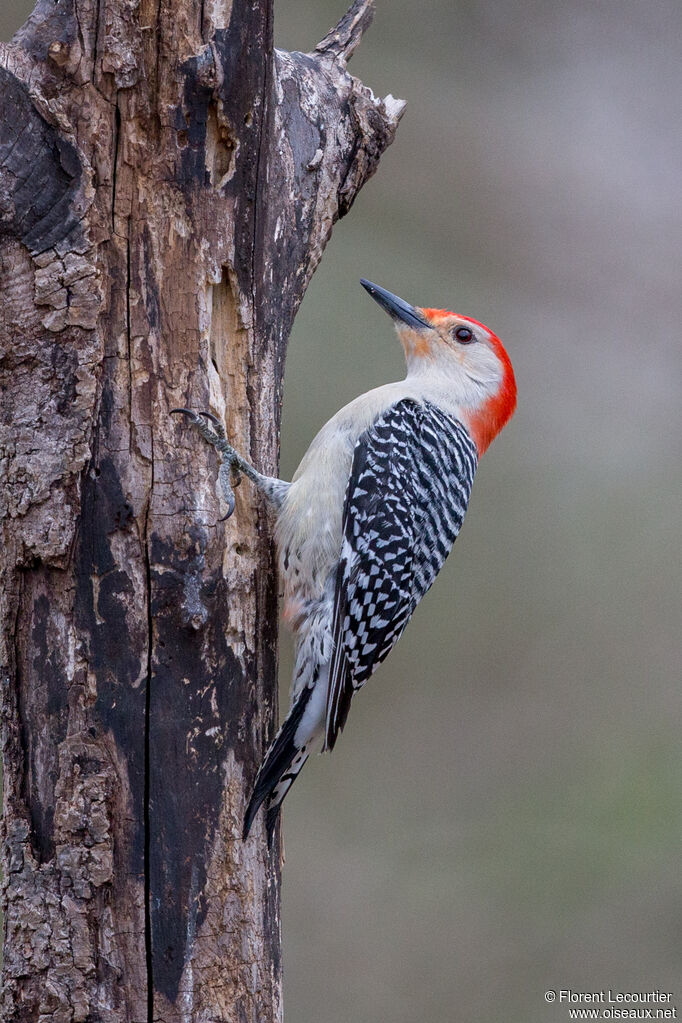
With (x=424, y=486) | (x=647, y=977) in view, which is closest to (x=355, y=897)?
(x=647, y=977)

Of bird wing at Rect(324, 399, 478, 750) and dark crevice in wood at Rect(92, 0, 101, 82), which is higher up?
dark crevice in wood at Rect(92, 0, 101, 82)

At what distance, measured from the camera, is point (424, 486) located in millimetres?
3537

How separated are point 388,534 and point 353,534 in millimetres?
113

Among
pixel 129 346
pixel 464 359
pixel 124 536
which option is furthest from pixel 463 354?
pixel 124 536

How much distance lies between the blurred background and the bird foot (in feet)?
11.0

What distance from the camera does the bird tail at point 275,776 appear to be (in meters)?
2.80

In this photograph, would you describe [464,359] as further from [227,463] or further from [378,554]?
[227,463]

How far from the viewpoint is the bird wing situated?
323 centimetres

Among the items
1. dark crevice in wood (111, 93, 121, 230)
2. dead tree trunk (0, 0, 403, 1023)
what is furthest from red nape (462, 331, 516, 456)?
dark crevice in wood (111, 93, 121, 230)

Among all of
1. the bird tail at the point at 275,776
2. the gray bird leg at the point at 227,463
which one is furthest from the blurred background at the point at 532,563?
the bird tail at the point at 275,776

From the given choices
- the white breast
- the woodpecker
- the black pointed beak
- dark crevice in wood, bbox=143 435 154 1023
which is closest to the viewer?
dark crevice in wood, bbox=143 435 154 1023

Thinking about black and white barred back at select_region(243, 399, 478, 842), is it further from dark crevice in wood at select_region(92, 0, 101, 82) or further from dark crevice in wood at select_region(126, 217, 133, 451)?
dark crevice in wood at select_region(92, 0, 101, 82)

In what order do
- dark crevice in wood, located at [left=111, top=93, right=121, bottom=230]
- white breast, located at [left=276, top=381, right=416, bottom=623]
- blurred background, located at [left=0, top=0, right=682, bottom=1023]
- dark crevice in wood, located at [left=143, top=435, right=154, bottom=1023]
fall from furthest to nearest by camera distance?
1. blurred background, located at [left=0, top=0, right=682, bottom=1023]
2. white breast, located at [left=276, top=381, right=416, bottom=623]
3. dark crevice in wood, located at [left=111, top=93, right=121, bottom=230]
4. dark crevice in wood, located at [left=143, top=435, right=154, bottom=1023]

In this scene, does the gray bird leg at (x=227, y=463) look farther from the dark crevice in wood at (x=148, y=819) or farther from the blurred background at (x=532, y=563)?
the blurred background at (x=532, y=563)
